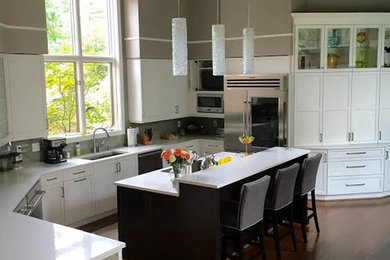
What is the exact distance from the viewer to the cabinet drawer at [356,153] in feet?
20.8

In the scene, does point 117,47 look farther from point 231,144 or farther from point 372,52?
point 372,52

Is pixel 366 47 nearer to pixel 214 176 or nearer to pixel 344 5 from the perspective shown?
pixel 344 5

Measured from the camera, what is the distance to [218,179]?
12.7 ft

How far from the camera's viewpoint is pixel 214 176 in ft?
13.1

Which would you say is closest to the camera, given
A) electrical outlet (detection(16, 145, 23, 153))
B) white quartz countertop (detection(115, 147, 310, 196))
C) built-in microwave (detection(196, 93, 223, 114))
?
white quartz countertop (detection(115, 147, 310, 196))

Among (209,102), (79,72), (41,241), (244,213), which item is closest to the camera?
(41,241)

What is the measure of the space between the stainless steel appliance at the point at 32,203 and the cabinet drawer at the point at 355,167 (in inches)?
162

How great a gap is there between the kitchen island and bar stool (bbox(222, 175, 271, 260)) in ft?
0.45

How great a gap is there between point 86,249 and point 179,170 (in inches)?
70.2

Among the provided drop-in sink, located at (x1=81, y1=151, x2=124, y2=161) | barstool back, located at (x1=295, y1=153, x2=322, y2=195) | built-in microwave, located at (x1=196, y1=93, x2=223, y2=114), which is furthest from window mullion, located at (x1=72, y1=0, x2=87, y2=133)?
barstool back, located at (x1=295, y1=153, x2=322, y2=195)

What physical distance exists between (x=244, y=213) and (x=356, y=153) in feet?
10.8

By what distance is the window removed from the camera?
5.70 meters

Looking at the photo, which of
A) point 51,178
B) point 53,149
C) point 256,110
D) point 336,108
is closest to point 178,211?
point 51,178

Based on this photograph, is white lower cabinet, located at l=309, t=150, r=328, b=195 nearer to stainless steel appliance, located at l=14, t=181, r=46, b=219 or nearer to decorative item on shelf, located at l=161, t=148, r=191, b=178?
decorative item on shelf, located at l=161, t=148, r=191, b=178
